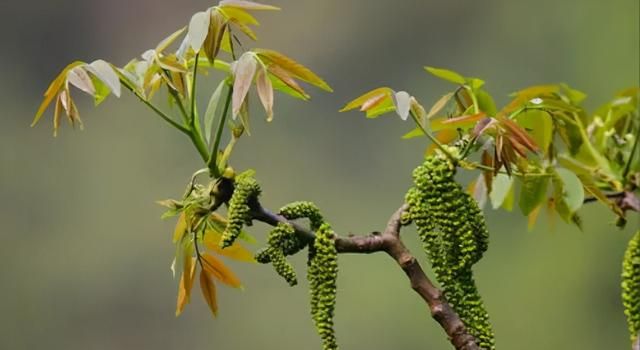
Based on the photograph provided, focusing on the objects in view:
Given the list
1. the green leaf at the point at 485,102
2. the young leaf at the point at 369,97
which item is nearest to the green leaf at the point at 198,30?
the young leaf at the point at 369,97

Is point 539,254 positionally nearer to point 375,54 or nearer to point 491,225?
point 491,225

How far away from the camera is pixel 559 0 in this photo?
2.04 m

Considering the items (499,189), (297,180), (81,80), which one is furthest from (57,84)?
Result: (297,180)

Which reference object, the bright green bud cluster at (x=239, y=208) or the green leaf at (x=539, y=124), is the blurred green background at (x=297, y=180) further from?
the bright green bud cluster at (x=239, y=208)

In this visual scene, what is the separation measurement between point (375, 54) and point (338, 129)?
191 millimetres

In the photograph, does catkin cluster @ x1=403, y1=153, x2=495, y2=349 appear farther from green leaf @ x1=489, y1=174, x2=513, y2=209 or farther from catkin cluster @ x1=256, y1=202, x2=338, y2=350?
green leaf @ x1=489, y1=174, x2=513, y2=209

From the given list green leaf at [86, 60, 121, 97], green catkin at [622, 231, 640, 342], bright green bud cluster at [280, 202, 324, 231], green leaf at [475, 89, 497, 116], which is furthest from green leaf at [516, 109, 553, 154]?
green leaf at [86, 60, 121, 97]

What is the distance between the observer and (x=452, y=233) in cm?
63

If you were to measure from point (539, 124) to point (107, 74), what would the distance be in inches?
14.8

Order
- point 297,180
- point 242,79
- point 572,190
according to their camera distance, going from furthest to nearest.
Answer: point 297,180 < point 572,190 < point 242,79

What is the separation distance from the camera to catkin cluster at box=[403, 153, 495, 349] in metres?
0.63

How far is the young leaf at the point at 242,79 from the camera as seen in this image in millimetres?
619

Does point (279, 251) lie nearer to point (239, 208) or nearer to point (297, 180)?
point (239, 208)

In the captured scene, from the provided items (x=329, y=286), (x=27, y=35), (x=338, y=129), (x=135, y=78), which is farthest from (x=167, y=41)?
(x=27, y=35)
